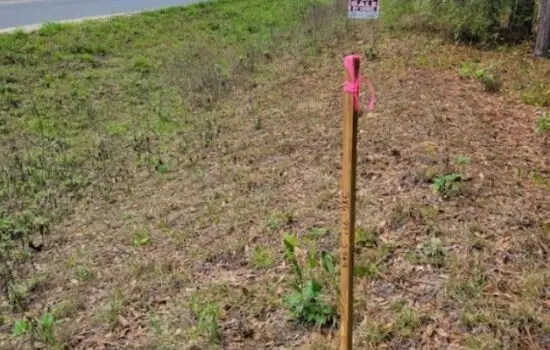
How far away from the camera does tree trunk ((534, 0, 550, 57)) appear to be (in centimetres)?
758


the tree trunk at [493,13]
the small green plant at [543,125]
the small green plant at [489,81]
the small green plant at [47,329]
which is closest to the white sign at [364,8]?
the small green plant at [543,125]

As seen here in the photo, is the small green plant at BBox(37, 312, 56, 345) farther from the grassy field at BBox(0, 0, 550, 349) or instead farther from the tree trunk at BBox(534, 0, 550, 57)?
the tree trunk at BBox(534, 0, 550, 57)

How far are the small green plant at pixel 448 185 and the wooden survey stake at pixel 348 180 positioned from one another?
192 centimetres

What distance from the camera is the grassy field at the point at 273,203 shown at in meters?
3.06

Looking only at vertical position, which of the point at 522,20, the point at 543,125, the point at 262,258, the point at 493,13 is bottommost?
the point at 262,258

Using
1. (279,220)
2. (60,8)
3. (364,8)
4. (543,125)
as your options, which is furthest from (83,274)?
(60,8)

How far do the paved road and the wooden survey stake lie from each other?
1044cm

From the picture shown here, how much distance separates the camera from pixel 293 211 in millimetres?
4223

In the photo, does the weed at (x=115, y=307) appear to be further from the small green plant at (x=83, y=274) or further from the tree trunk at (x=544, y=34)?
the tree trunk at (x=544, y=34)

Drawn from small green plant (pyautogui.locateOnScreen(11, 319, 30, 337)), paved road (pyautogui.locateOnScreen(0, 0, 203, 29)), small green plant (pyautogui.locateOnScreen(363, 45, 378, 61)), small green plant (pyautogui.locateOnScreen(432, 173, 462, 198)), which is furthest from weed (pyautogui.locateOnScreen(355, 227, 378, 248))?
paved road (pyautogui.locateOnScreen(0, 0, 203, 29))

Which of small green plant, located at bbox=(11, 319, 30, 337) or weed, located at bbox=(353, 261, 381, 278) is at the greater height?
weed, located at bbox=(353, 261, 381, 278)

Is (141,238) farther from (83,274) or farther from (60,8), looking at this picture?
(60,8)

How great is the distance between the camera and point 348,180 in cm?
218

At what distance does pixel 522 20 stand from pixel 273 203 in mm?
6515
